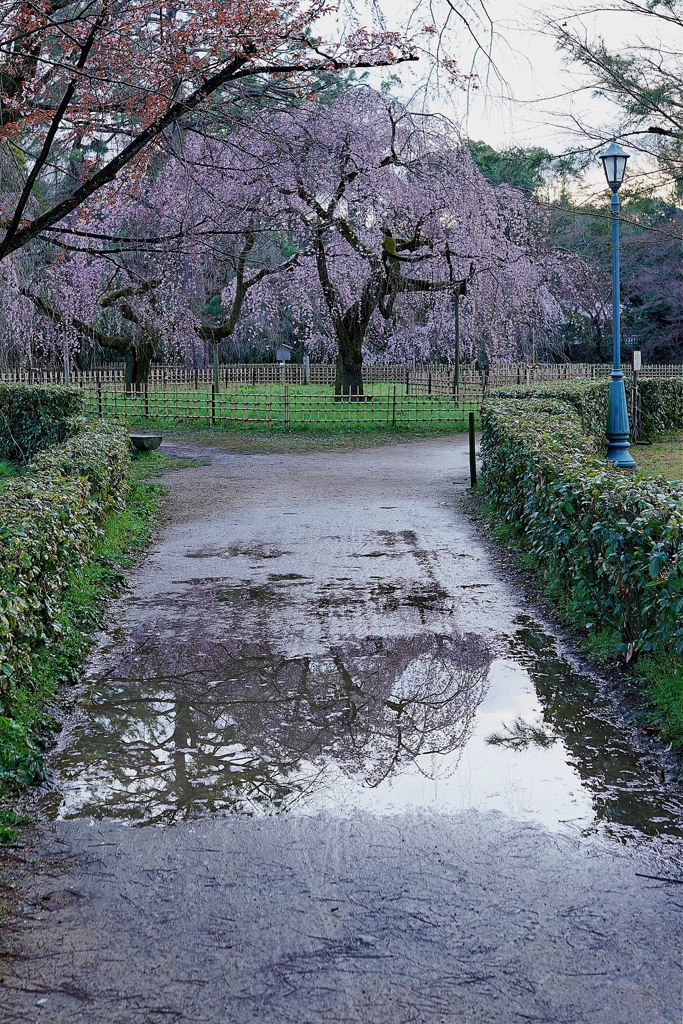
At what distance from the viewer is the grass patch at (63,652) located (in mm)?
4750

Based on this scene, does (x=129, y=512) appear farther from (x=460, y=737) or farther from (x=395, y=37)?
(x=460, y=737)

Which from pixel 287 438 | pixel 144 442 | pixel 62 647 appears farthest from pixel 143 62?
pixel 287 438

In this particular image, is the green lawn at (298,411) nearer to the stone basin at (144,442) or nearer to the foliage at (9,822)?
the stone basin at (144,442)

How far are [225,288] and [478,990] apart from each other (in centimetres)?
3088

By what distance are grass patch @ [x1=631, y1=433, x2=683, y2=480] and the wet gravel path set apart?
32.1 ft

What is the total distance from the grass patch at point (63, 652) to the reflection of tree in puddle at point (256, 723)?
0.19m

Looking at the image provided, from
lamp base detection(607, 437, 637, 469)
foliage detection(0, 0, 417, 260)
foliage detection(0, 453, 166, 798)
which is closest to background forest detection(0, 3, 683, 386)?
foliage detection(0, 0, 417, 260)

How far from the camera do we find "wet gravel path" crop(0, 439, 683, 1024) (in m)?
3.04

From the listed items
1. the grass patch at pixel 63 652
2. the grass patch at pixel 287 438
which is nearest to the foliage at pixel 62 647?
the grass patch at pixel 63 652

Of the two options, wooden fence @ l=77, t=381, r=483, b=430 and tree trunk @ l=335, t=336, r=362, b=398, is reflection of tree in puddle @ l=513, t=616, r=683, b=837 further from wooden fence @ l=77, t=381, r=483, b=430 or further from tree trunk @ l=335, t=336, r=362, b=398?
tree trunk @ l=335, t=336, r=362, b=398

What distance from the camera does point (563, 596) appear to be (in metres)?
8.09

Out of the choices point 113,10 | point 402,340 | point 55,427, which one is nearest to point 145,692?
point 113,10

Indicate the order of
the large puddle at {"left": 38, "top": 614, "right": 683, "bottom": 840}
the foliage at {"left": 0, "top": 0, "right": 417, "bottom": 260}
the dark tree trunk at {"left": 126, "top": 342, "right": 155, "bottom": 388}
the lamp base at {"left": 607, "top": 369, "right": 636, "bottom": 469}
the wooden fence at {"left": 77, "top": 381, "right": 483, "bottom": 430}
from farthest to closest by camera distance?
the dark tree trunk at {"left": 126, "top": 342, "right": 155, "bottom": 388}
the wooden fence at {"left": 77, "top": 381, "right": 483, "bottom": 430}
the lamp base at {"left": 607, "top": 369, "right": 636, "bottom": 469}
the foliage at {"left": 0, "top": 0, "right": 417, "bottom": 260}
the large puddle at {"left": 38, "top": 614, "right": 683, "bottom": 840}

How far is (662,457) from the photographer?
19.7 metres
